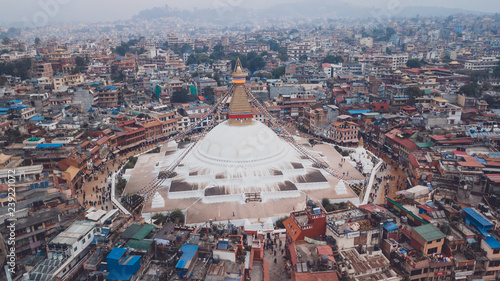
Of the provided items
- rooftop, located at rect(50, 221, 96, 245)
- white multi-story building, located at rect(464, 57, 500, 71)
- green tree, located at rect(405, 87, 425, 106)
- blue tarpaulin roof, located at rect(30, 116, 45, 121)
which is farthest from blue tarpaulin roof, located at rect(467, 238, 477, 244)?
white multi-story building, located at rect(464, 57, 500, 71)

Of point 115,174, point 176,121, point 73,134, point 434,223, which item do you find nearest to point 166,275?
point 434,223

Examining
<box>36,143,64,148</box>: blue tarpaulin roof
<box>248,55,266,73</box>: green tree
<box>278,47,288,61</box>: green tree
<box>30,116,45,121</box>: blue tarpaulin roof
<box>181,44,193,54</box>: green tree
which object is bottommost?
<box>36,143,64,148</box>: blue tarpaulin roof

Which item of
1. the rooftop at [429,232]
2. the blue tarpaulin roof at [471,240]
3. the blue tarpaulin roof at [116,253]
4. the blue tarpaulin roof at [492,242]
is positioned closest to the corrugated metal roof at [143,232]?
the blue tarpaulin roof at [116,253]

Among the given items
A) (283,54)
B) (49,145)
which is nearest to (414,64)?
(283,54)

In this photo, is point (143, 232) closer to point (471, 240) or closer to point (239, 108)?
point (471, 240)

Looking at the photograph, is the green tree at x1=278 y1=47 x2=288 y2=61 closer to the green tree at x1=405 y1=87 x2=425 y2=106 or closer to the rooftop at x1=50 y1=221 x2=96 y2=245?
the green tree at x1=405 y1=87 x2=425 y2=106

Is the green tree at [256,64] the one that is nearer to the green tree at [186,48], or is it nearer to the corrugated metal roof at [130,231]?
the green tree at [186,48]
